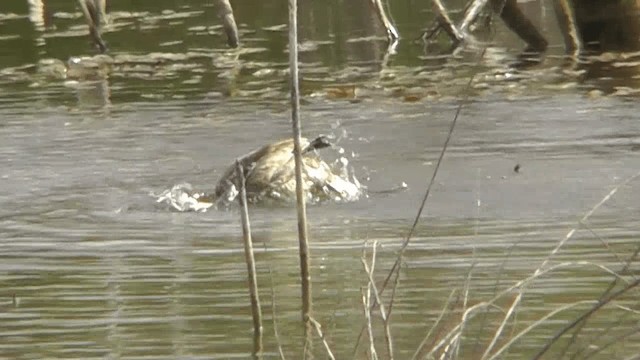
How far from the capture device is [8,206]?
10.3 metres

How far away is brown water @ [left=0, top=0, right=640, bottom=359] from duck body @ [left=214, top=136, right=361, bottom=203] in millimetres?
238

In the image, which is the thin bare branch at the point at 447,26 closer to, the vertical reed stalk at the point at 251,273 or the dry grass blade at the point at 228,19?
the dry grass blade at the point at 228,19

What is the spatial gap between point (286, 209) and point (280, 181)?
26cm

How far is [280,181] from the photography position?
1016cm

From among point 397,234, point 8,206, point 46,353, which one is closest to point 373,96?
point 8,206

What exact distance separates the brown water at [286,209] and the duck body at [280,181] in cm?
24

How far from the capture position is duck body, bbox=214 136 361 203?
399 inches

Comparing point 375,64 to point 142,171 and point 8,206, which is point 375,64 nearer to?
point 142,171

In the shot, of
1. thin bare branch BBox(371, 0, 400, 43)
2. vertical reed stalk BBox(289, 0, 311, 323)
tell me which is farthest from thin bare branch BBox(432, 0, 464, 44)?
vertical reed stalk BBox(289, 0, 311, 323)

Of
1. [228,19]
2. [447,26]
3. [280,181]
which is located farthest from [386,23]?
[280,181]

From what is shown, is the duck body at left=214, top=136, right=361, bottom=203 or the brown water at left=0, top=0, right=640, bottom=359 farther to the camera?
the duck body at left=214, top=136, right=361, bottom=203

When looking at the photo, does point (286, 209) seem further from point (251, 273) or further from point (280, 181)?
point (251, 273)

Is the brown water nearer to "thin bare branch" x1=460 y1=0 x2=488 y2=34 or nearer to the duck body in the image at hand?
the duck body

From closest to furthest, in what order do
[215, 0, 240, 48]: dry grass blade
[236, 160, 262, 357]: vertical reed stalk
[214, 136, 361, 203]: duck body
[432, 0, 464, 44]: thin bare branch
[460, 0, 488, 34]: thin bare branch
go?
[236, 160, 262, 357]: vertical reed stalk < [214, 136, 361, 203]: duck body < [215, 0, 240, 48]: dry grass blade < [432, 0, 464, 44]: thin bare branch < [460, 0, 488, 34]: thin bare branch
